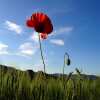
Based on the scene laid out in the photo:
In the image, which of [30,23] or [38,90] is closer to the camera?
[38,90]

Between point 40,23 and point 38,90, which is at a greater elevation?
point 40,23

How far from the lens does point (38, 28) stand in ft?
7.43

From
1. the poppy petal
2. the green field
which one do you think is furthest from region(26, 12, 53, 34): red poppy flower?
the green field

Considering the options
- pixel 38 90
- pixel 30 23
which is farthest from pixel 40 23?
pixel 38 90

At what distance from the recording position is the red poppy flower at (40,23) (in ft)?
7.30

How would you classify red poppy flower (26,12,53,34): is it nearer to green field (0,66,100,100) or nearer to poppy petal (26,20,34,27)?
poppy petal (26,20,34,27)

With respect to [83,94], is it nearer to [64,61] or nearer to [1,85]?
[64,61]

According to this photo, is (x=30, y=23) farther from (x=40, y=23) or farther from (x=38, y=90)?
(x=38, y=90)

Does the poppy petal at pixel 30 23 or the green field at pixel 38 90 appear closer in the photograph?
the green field at pixel 38 90

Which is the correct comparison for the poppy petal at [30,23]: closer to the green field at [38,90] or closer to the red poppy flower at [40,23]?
the red poppy flower at [40,23]

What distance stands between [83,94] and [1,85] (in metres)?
0.58

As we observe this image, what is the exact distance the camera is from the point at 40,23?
7.34 feet

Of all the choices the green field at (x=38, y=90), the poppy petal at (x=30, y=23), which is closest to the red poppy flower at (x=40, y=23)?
the poppy petal at (x=30, y=23)

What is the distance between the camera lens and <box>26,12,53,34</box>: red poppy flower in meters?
2.23
